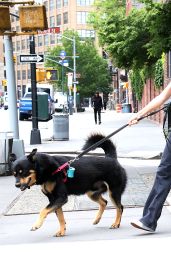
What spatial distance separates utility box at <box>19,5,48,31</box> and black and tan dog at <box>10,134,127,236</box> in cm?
630

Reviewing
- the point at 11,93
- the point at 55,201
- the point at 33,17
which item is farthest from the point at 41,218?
the point at 11,93

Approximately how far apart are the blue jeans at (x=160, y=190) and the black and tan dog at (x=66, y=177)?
0.67 metres

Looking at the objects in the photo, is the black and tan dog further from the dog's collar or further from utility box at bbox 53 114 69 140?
utility box at bbox 53 114 69 140

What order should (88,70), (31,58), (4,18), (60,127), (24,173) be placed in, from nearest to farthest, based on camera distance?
(24,173), (4,18), (31,58), (60,127), (88,70)

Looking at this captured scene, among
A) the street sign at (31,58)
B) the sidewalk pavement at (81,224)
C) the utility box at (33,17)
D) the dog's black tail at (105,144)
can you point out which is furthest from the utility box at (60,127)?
the dog's black tail at (105,144)

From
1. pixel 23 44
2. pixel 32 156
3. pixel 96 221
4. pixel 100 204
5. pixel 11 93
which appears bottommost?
pixel 96 221

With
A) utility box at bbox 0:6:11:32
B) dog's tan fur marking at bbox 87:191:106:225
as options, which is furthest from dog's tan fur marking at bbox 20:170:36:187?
utility box at bbox 0:6:11:32

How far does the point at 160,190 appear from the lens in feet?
18.8

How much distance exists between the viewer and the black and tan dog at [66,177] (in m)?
5.77

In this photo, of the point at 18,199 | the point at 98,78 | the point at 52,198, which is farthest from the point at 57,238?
the point at 98,78

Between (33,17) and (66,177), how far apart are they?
7.04 meters

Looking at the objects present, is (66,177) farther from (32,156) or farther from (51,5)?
(51,5)

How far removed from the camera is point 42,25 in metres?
12.3

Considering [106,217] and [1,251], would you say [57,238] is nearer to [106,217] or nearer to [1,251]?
[1,251]
